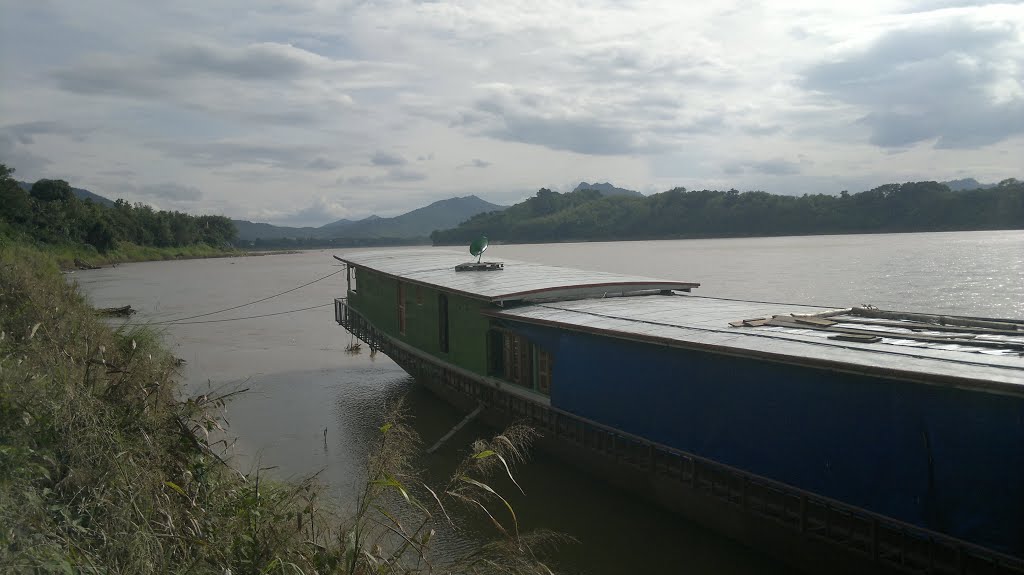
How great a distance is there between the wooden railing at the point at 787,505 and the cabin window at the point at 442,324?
324 cm

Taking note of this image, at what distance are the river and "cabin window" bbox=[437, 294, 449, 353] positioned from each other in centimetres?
168

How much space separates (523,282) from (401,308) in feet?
17.2

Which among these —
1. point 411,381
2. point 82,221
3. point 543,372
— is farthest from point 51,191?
point 543,372

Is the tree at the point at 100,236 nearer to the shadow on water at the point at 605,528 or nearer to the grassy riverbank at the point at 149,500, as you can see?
the shadow on water at the point at 605,528

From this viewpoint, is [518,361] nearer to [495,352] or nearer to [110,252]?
[495,352]

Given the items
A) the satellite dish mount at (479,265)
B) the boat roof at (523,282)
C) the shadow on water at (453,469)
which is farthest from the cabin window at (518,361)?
the satellite dish mount at (479,265)

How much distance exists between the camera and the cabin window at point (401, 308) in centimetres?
1898

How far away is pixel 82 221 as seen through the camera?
69375 mm

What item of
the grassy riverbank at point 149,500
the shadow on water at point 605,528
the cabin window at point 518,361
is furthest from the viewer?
the cabin window at point 518,361

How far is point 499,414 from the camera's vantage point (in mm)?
13750

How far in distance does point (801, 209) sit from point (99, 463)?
276 ft

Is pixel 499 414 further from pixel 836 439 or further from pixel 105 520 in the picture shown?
pixel 105 520

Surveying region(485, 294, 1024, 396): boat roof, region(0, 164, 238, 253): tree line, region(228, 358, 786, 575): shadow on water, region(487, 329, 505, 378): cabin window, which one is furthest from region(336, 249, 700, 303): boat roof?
region(0, 164, 238, 253): tree line

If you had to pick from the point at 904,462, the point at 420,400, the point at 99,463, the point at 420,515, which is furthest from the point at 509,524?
the point at 420,400
